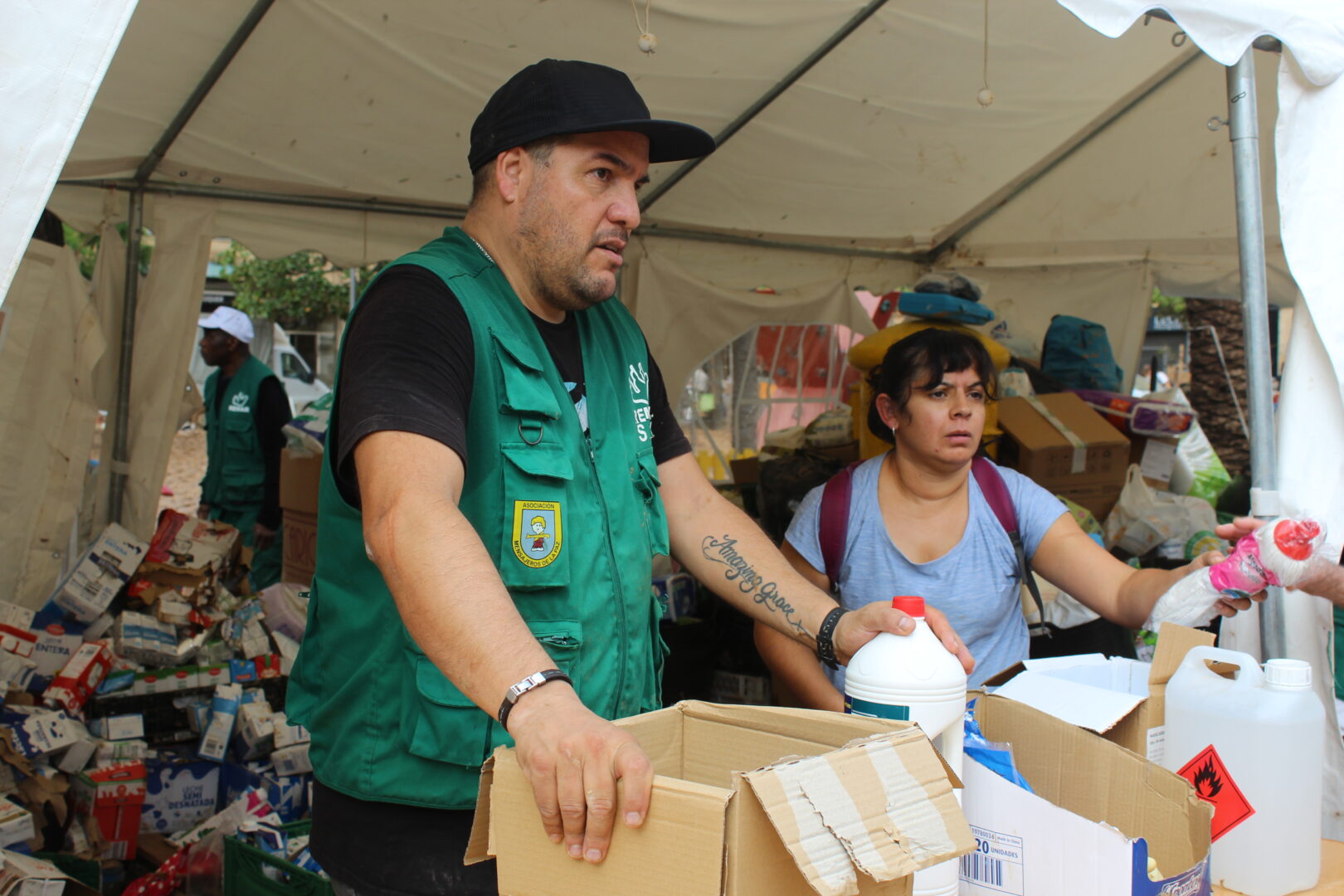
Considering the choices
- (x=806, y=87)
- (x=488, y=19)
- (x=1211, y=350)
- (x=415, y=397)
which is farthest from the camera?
(x=1211, y=350)

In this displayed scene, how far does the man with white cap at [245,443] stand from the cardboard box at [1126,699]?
4.55m

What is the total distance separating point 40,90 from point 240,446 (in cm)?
480

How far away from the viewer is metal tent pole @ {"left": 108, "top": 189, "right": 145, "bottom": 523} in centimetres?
432

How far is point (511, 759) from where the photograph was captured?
1.04 meters

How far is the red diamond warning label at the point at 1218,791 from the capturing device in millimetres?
1557

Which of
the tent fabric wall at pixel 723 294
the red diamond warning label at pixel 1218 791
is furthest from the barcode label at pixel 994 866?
the tent fabric wall at pixel 723 294

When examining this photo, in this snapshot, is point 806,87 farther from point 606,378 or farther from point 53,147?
point 53,147

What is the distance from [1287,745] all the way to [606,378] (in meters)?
1.22

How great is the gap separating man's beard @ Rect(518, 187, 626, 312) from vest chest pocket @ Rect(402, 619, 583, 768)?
1.80ft

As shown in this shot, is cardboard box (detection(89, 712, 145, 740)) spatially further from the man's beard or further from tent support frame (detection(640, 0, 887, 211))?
the man's beard

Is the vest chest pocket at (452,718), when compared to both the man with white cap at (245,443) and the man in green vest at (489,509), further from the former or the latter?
the man with white cap at (245,443)

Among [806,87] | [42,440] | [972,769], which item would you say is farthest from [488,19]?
[972,769]

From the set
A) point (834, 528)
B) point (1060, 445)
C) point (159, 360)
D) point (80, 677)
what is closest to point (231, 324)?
point (159, 360)

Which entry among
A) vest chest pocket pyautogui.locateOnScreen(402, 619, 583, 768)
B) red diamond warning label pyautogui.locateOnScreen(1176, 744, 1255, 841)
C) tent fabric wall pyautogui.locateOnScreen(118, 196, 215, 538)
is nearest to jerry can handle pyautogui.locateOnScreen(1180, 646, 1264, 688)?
red diamond warning label pyautogui.locateOnScreen(1176, 744, 1255, 841)
